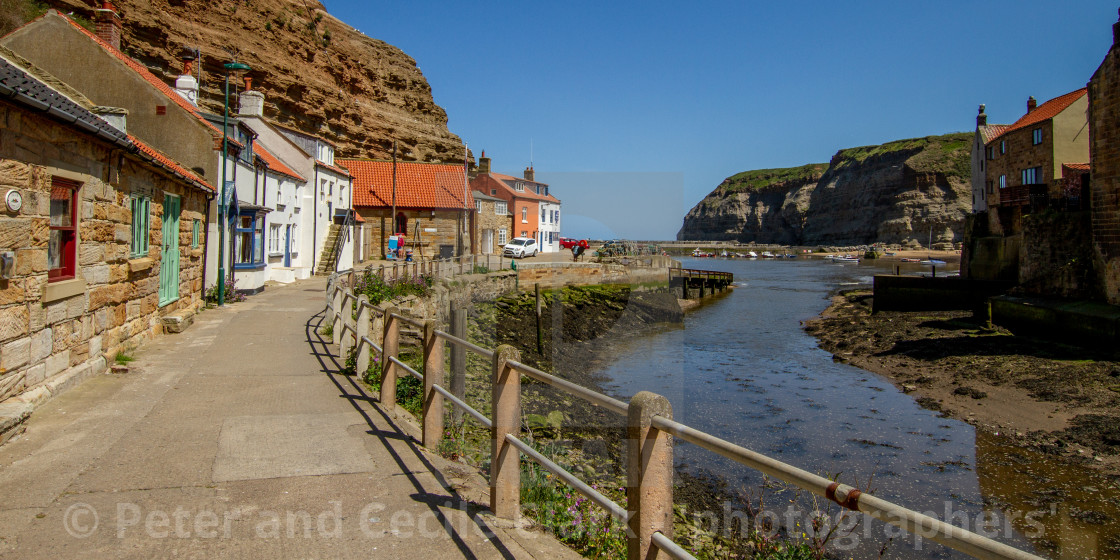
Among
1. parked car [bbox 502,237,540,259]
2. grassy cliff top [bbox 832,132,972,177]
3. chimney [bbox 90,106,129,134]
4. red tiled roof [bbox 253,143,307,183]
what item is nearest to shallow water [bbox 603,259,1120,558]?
chimney [bbox 90,106,129,134]

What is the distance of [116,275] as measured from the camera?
9453mm

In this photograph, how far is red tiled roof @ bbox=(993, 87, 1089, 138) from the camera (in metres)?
39.4

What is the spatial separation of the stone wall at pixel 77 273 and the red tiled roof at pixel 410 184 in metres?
32.0

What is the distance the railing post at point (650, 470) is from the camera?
3.29 meters

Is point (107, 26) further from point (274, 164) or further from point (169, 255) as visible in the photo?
point (169, 255)

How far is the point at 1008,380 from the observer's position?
57.0 ft

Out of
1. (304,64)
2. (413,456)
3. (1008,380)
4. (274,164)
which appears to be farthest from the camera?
(304,64)

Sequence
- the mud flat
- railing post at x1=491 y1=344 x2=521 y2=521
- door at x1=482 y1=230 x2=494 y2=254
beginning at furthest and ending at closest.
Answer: door at x1=482 y1=230 x2=494 y2=254 → the mud flat → railing post at x1=491 y1=344 x2=521 y2=521

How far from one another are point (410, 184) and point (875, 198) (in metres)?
116

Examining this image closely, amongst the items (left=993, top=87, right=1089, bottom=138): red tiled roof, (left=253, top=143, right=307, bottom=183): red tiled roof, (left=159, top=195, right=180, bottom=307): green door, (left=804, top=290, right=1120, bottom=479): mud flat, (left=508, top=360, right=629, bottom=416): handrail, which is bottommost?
(left=804, top=290, right=1120, bottom=479): mud flat

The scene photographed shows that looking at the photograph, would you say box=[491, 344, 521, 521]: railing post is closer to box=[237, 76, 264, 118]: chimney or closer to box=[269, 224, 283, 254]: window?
box=[269, 224, 283, 254]: window

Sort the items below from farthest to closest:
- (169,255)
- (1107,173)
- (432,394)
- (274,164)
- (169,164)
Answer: (274,164) → (1107,173) → (169,255) → (169,164) → (432,394)

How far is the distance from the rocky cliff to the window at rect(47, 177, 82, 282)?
2795cm

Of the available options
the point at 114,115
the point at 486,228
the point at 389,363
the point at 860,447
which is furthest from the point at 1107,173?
the point at 486,228
